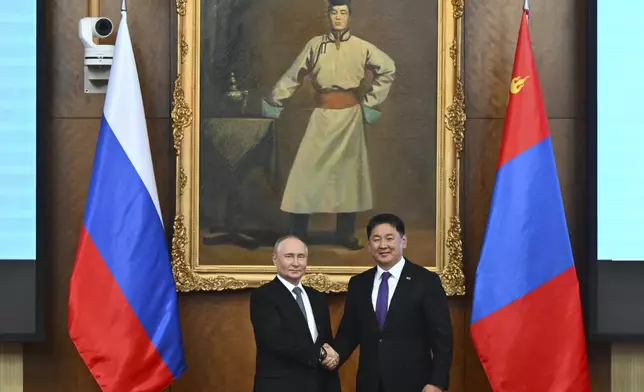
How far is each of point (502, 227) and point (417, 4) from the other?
1277 mm

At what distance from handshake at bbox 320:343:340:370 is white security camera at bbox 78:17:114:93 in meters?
1.93

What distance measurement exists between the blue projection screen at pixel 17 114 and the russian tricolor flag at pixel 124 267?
438 millimetres

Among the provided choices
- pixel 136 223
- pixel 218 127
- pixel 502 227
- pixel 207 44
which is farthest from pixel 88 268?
pixel 502 227

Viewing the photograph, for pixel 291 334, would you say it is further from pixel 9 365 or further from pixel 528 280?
pixel 9 365

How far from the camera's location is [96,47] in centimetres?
465

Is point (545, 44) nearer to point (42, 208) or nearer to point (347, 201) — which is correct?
point (347, 201)

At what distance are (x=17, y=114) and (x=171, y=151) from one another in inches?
31.4

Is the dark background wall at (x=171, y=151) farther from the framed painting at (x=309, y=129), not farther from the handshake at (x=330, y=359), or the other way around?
the handshake at (x=330, y=359)

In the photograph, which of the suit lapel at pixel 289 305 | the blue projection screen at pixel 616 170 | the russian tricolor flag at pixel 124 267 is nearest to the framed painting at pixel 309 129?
the russian tricolor flag at pixel 124 267

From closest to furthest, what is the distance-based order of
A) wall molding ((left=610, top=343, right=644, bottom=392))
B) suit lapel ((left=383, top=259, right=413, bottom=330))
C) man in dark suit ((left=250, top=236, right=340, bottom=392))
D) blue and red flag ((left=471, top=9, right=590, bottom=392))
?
man in dark suit ((left=250, top=236, right=340, bottom=392))
suit lapel ((left=383, top=259, right=413, bottom=330))
blue and red flag ((left=471, top=9, right=590, bottom=392))
wall molding ((left=610, top=343, right=644, bottom=392))

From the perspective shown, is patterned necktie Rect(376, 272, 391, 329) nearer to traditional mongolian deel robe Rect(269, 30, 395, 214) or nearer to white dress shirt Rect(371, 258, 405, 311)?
white dress shirt Rect(371, 258, 405, 311)

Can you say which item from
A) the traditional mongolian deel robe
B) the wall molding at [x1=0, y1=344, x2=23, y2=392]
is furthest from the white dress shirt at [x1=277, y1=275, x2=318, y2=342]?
the wall molding at [x1=0, y1=344, x2=23, y2=392]

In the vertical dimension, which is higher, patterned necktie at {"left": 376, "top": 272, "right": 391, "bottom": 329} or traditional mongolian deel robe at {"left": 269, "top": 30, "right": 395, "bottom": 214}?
traditional mongolian deel robe at {"left": 269, "top": 30, "right": 395, "bottom": 214}

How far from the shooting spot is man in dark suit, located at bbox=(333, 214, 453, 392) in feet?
12.2
